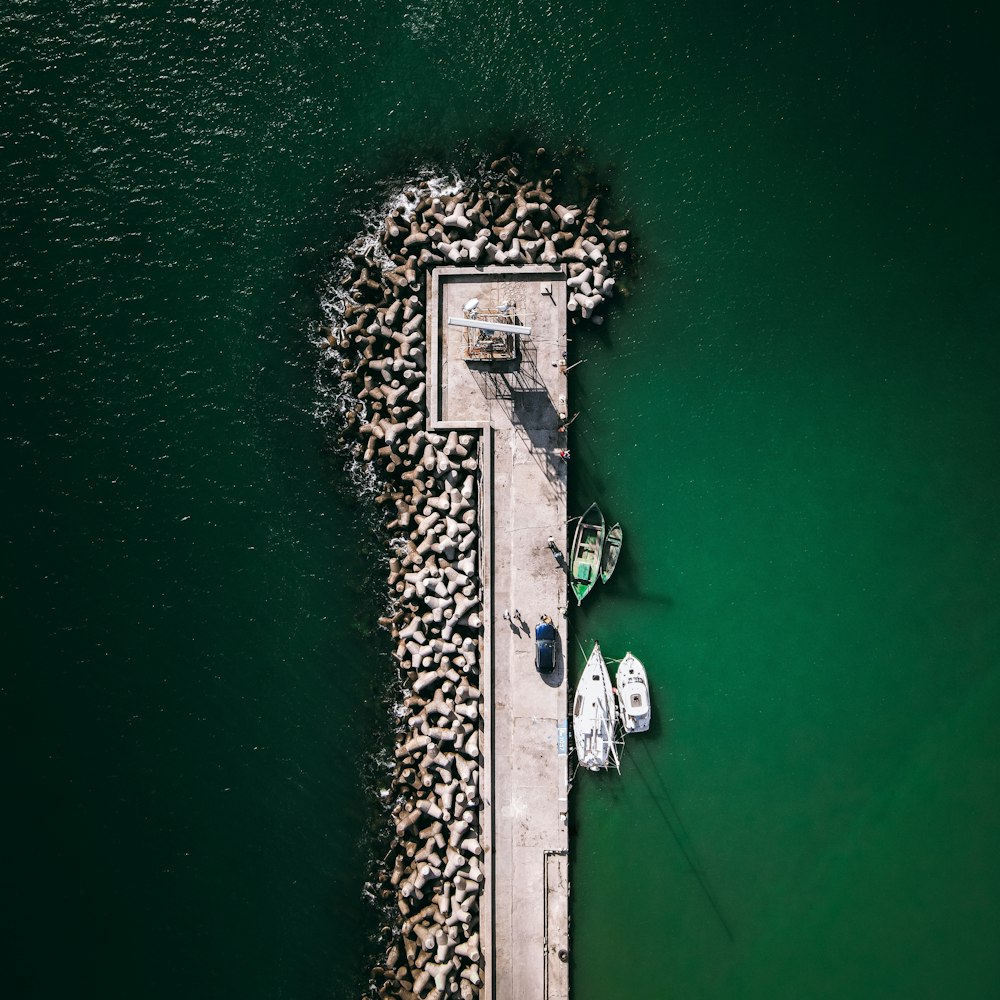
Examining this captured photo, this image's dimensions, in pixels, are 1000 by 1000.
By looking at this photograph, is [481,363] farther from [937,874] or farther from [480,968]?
[937,874]

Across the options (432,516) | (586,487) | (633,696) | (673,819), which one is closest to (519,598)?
(432,516)

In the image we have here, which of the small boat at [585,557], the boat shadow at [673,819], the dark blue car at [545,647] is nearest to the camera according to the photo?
the dark blue car at [545,647]

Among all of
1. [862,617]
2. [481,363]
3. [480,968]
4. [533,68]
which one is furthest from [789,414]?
[480,968]

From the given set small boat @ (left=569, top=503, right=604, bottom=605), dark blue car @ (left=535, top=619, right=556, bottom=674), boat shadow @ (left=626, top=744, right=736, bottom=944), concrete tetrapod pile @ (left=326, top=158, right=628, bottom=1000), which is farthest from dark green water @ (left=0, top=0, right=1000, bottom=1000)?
dark blue car @ (left=535, top=619, right=556, bottom=674)

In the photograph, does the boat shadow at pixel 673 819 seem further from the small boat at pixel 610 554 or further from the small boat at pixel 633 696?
the small boat at pixel 610 554

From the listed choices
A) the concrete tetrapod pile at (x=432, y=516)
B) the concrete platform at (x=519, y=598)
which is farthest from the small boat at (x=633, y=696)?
the concrete tetrapod pile at (x=432, y=516)

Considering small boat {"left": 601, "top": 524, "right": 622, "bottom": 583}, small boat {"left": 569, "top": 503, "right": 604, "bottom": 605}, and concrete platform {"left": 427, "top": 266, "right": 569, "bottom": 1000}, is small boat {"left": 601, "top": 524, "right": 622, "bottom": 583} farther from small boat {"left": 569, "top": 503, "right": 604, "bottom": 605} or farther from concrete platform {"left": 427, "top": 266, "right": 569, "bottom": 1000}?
concrete platform {"left": 427, "top": 266, "right": 569, "bottom": 1000}

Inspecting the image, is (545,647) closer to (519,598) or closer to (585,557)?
(519,598)
